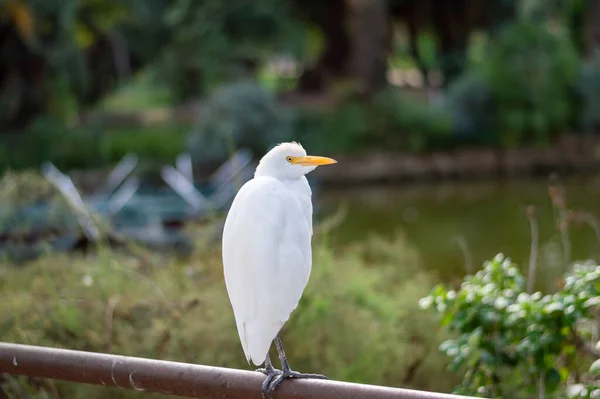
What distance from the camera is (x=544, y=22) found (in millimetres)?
24359

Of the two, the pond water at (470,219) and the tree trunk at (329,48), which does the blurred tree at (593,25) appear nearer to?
the pond water at (470,219)

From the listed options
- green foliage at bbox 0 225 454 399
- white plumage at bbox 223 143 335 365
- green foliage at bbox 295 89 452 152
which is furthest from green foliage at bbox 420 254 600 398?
green foliage at bbox 295 89 452 152

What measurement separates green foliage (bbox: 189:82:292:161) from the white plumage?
60.0 ft

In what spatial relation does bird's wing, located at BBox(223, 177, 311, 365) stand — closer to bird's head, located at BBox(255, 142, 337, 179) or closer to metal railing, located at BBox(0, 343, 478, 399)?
bird's head, located at BBox(255, 142, 337, 179)

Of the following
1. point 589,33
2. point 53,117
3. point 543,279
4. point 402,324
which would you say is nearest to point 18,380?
point 402,324

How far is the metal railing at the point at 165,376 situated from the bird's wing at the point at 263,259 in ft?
0.81

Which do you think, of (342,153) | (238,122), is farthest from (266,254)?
(342,153)

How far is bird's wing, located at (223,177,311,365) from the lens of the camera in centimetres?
261

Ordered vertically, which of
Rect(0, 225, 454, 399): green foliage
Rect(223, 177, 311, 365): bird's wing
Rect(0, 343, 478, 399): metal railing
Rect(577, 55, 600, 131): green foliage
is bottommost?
Rect(577, 55, 600, 131): green foliage

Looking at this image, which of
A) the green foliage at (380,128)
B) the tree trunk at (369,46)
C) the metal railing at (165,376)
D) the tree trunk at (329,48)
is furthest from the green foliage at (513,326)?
the tree trunk at (329,48)

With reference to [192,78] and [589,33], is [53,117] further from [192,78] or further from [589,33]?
[589,33]

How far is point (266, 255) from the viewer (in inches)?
103

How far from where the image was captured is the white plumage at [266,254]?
103 inches

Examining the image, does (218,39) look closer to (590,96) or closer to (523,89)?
(523,89)
